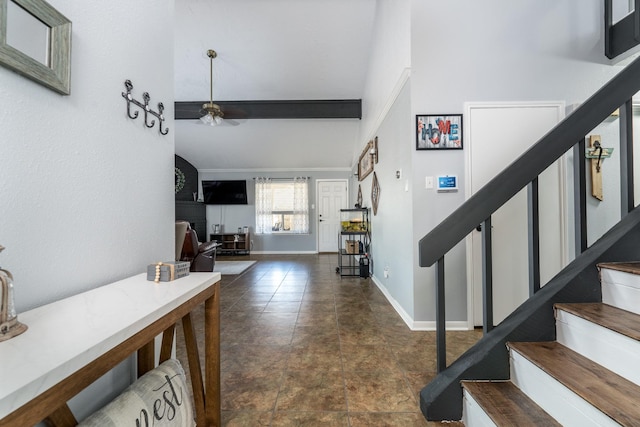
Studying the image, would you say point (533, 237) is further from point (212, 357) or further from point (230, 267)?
point (230, 267)

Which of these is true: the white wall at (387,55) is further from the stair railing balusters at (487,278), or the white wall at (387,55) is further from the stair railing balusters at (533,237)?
the stair railing balusters at (487,278)

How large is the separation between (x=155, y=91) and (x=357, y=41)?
3432mm

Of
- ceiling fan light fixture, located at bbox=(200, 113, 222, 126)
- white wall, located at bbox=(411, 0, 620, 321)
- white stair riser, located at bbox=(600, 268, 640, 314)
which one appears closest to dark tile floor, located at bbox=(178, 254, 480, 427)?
white wall, located at bbox=(411, 0, 620, 321)

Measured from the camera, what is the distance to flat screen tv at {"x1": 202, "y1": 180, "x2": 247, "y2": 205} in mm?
7145

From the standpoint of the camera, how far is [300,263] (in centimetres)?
557

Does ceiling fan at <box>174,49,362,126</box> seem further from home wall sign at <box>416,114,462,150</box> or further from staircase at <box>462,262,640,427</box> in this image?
staircase at <box>462,262,640,427</box>

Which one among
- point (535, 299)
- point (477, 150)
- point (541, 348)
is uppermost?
point (477, 150)

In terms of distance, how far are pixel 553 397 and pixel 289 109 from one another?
518 cm

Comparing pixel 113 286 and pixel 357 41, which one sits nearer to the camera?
pixel 113 286

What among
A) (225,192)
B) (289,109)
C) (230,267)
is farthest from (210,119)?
(225,192)

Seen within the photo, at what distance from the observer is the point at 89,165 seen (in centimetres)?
93

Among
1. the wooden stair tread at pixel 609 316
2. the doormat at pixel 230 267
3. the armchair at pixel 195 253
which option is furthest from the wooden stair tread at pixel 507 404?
the doormat at pixel 230 267

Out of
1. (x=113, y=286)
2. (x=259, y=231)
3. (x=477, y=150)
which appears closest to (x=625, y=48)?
(x=477, y=150)

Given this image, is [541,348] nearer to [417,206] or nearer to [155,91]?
[417,206]
